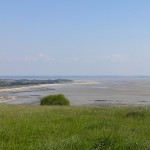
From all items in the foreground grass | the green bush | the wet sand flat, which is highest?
the foreground grass

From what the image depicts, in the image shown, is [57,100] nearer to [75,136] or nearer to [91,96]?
[75,136]

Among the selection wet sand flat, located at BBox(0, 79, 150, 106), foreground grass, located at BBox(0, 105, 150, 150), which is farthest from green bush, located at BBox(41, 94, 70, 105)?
foreground grass, located at BBox(0, 105, 150, 150)

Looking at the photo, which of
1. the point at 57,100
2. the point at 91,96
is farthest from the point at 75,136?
the point at 91,96

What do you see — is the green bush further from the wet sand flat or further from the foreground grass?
the foreground grass

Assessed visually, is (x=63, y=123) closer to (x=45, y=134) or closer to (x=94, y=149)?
(x=45, y=134)

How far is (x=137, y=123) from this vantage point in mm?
15930

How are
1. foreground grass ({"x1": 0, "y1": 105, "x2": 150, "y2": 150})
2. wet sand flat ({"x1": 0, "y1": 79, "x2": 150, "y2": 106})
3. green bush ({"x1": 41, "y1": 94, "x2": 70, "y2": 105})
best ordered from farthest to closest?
wet sand flat ({"x1": 0, "y1": 79, "x2": 150, "y2": 106}), green bush ({"x1": 41, "y1": 94, "x2": 70, "y2": 105}), foreground grass ({"x1": 0, "y1": 105, "x2": 150, "y2": 150})

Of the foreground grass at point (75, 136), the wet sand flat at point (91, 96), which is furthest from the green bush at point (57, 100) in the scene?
the foreground grass at point (75, 136)

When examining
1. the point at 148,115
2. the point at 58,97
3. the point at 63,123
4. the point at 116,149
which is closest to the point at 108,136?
the point at 116,149

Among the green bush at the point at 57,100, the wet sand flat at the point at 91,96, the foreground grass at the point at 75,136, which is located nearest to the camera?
the foreground grass at the point at 75,136

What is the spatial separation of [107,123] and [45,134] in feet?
10.9

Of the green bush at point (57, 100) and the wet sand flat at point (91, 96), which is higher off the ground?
the green bush at point (57, 100)

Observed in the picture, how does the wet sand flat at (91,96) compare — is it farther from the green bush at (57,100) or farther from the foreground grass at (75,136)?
the foreground grass at (75,136)

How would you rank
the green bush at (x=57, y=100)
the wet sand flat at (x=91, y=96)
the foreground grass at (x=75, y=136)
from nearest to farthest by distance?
the foreground grass at (x=75, y=136) → the green bush at (x=57, y=100) → the wet sand flat at (x=91, y=96)
